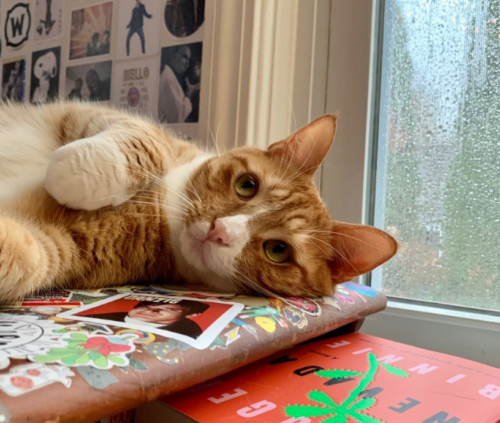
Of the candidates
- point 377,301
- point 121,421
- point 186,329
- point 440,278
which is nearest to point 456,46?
point 440,278

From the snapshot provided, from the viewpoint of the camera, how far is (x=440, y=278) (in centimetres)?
146

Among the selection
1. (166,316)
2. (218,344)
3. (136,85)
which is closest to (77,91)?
(136,85)

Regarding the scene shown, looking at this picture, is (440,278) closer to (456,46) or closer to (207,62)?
(456,46)

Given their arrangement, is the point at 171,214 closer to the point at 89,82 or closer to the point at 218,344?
the point at 218,344

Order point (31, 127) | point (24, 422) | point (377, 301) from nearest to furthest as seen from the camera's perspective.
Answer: point (24, 422), point (377, 301), point (31, 127)

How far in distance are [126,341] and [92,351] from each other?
0.05m

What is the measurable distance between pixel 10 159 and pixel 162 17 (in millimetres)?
861

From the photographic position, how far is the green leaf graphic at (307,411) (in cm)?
68

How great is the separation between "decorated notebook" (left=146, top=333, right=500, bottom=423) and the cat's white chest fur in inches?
8.5

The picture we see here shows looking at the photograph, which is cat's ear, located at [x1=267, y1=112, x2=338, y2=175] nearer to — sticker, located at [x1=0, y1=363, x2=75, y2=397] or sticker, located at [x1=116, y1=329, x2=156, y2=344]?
sticker, located at [x1=116, y1=329, x2=156, y2=344]

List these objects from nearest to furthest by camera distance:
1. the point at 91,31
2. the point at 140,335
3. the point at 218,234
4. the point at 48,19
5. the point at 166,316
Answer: the point at 140,335 → the point at 166,316 → the point at 218,234 → the point at 91,31 → the point at 48,19

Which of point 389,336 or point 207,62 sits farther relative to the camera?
point 207,62

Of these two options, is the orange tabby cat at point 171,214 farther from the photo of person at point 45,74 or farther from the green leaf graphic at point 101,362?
the photo of person at point 45,74

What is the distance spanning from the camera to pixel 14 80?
2227 mm
